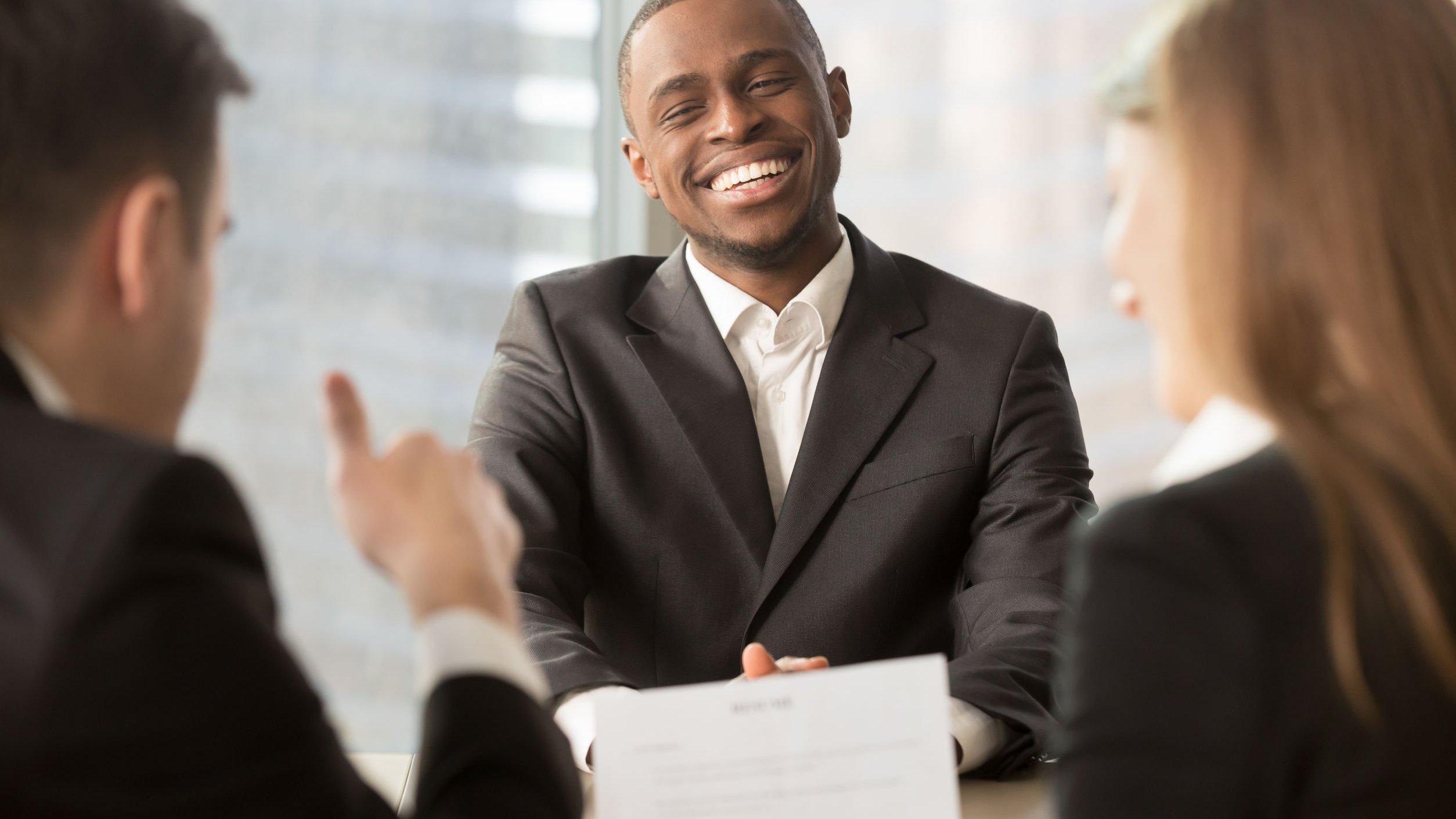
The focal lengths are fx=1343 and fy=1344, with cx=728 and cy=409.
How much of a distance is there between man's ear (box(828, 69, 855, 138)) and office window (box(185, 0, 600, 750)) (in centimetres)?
118

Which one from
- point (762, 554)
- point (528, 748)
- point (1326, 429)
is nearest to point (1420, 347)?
point (1326, 429)

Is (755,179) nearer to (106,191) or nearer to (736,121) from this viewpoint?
(736,121)

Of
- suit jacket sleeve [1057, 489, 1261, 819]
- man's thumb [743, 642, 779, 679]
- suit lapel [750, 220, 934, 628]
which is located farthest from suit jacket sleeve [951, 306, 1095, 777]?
suit jacket sleeve [1057, 489, 1261, 819]

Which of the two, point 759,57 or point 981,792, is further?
point 759,57

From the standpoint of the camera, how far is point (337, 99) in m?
3.22

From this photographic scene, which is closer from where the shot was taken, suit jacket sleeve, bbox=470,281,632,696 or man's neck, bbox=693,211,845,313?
suit jacket sleeve, bbox=470,281,632,696

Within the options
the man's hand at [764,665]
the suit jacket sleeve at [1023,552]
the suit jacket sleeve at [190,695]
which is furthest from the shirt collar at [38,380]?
the suit jacket sleeve at [1023,552]

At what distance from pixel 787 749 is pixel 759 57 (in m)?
1.47

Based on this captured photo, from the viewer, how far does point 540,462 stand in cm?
209

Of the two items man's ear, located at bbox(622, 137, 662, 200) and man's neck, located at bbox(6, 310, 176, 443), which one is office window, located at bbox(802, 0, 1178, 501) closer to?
man's ear, located at bbox(622, 137, 662, 200)

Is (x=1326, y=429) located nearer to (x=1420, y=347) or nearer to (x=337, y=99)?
(x=1420, y=347)

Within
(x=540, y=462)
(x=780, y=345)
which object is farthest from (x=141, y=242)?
(x=780, y=345)

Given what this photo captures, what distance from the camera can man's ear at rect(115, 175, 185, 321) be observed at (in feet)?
2.93

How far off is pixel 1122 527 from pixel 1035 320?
1.46 meters
